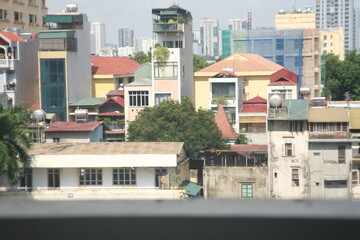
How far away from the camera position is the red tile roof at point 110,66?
4284 cm

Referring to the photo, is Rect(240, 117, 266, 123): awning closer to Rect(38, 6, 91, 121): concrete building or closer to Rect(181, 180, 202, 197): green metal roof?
Rect(38, 6, 91, 121): concrete building

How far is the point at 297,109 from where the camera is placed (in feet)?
87.2

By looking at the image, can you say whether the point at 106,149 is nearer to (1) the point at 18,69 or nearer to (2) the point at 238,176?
(2) the point at 238,176

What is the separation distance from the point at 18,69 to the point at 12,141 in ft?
55.9

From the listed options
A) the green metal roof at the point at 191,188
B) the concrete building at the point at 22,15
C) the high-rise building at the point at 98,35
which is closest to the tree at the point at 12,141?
the green metal roof at the point at 191,188

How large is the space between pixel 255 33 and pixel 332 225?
51378 mm

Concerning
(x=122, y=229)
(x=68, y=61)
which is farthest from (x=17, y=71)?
(x=122, y=229)

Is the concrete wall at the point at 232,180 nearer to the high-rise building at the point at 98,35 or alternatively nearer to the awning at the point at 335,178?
the awning at the point at 335,178

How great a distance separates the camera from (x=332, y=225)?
197cm

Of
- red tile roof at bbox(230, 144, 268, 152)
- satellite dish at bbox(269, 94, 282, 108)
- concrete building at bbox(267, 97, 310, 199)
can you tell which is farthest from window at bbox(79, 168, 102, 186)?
satellite dish at bbox(269, 94, 282, 108)

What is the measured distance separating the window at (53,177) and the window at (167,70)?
47.2 feet

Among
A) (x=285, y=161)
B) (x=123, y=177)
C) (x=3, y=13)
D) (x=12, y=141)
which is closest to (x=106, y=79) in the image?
(x=3, y=13)

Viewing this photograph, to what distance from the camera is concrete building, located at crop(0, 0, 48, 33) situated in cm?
4116

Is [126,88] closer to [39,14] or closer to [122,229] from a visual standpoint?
[39,14]
